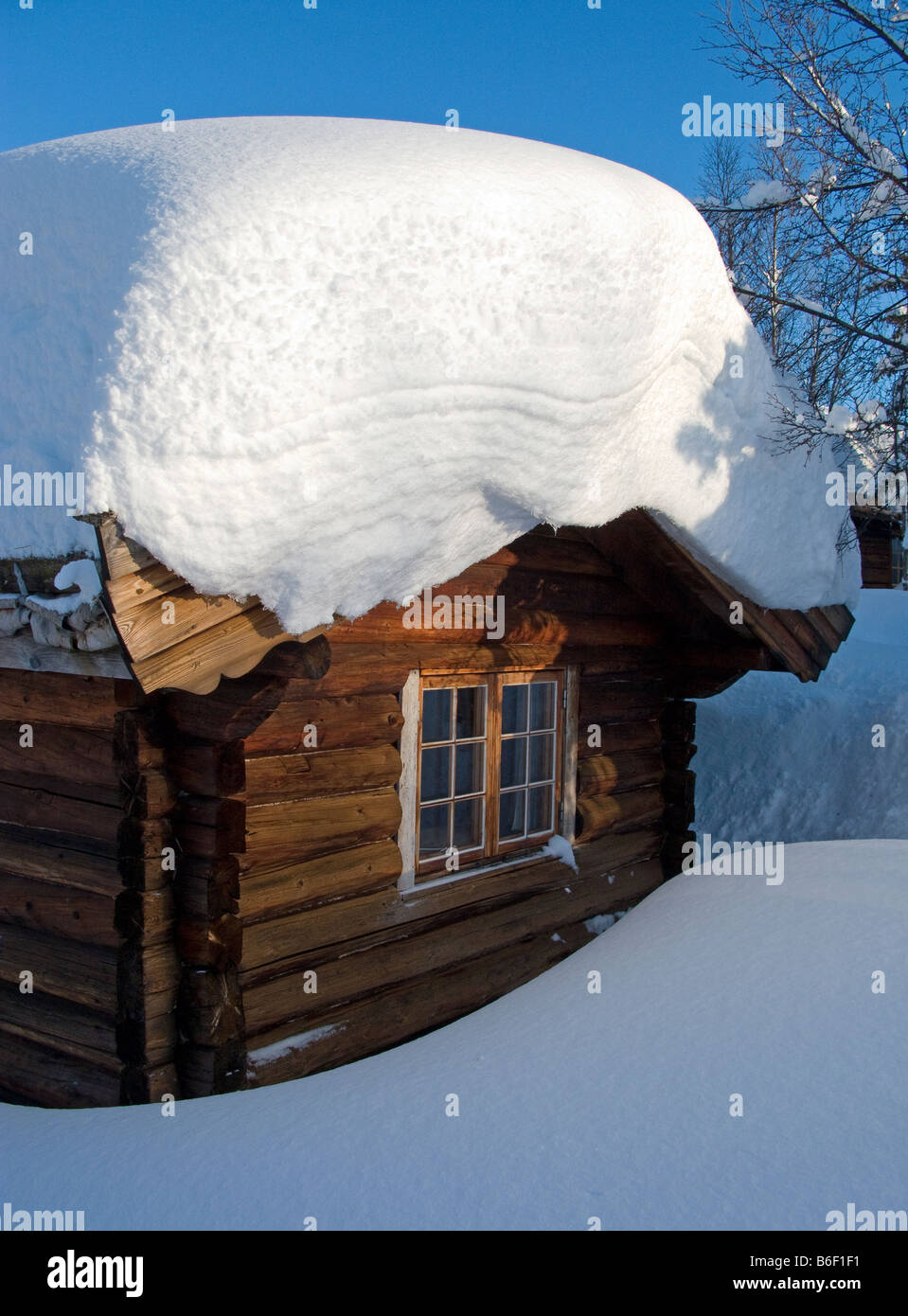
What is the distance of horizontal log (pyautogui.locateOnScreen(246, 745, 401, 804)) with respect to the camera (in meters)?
4.57

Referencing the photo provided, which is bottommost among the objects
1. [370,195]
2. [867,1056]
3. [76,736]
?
[867,1056]

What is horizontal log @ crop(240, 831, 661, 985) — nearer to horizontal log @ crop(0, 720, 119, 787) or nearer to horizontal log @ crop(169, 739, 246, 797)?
horizontal log @ crop(169, 739, 246, 797)

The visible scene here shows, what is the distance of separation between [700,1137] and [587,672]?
355cm

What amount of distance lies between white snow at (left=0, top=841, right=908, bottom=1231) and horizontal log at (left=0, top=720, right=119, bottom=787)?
141 centimetres

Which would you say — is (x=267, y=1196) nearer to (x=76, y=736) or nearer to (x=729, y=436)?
(x=76, y=736)

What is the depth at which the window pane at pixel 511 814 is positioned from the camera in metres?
6.21

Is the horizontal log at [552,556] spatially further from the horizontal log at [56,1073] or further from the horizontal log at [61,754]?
the horizontal log at [56,1073]

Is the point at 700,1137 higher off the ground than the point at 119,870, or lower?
Result: lower

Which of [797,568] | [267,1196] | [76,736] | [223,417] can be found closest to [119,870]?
[76,736]

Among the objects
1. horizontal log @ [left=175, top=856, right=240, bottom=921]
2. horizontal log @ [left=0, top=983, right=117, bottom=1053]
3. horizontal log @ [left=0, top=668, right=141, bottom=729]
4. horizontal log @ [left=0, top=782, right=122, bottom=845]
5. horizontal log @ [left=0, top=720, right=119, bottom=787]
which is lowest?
horizontal log @ [left=0, top=983, right=117, bottom=1053]

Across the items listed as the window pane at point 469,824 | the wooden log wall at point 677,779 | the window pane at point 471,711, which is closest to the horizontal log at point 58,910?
the window pane at point 469,824

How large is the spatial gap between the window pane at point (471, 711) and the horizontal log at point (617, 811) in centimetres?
106

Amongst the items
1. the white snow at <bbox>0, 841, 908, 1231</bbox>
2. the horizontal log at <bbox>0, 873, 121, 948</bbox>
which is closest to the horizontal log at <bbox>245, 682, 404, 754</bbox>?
the horizontal log at <bbox>0, 873, 121, 948</bbox>

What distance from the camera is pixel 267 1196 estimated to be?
3.22 meters
